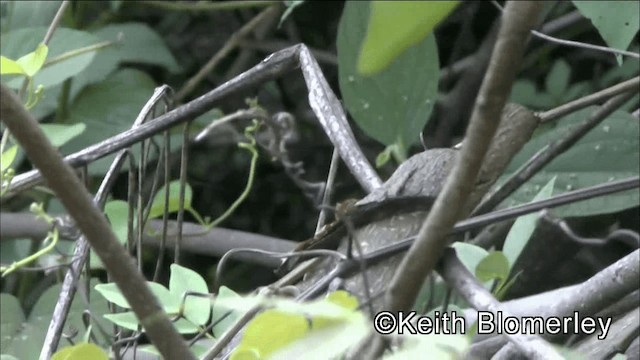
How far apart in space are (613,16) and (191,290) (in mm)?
308

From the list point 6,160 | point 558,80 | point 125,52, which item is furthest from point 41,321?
point 558,80

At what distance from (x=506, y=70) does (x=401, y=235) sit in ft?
0.77

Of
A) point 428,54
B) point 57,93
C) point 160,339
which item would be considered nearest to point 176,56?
point 57,93

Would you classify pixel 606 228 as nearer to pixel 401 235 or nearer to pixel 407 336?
pixel 401 235

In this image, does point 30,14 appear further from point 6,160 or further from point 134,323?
point 134,323

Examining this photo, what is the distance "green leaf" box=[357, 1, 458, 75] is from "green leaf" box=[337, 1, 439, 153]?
1.24 feet

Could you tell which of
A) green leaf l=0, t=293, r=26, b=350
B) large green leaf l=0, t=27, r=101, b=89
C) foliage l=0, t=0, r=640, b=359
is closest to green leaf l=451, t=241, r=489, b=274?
foliage l=0, t=0, r=640, b=359

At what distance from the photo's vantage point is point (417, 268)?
0.25 m

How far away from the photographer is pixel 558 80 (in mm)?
1279

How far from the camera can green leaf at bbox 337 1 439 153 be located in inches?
23.1

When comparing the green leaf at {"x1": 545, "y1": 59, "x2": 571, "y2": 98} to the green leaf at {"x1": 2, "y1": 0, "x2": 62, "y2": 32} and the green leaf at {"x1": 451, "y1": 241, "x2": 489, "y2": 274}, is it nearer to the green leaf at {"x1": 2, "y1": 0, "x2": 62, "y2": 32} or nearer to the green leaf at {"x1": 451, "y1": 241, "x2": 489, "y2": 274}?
the green leaf at {"x1": 2, "y1": 0, "x2": 62, "y2": 32}

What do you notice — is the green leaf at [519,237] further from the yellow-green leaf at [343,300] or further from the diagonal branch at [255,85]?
the yellow-green leaf at [343,300]

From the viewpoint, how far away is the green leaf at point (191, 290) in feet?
1.49

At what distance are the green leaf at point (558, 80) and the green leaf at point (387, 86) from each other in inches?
28.1
